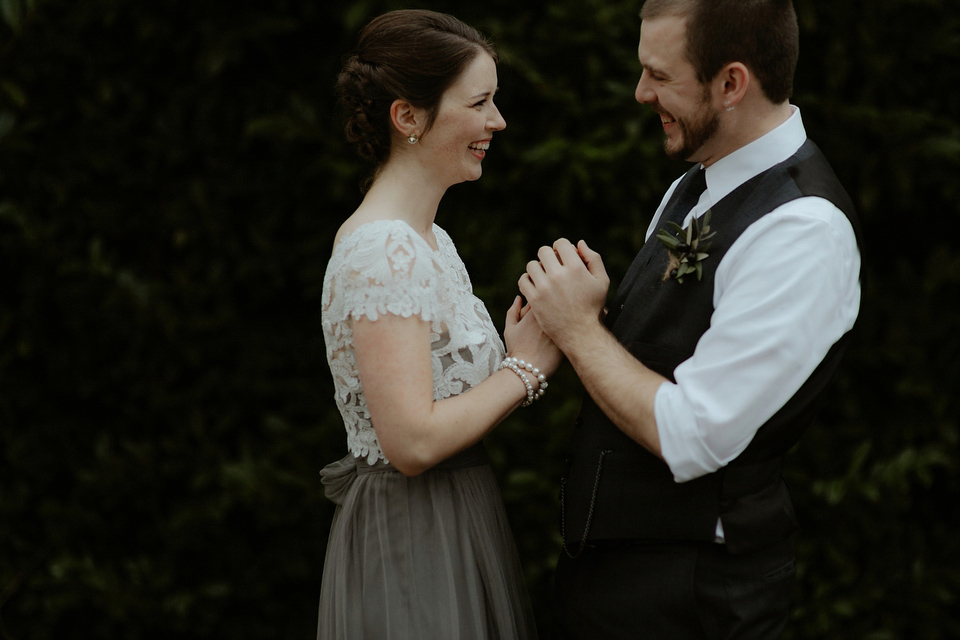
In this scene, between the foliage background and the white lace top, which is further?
the foliage background

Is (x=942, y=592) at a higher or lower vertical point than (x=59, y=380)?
lower

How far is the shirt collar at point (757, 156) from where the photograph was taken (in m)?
1.83

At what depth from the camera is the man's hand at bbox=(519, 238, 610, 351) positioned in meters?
1.89

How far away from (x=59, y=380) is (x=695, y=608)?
2575 millimetres

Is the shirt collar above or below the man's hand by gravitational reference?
above

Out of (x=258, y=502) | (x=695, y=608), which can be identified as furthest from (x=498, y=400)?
(x=258, y=502)

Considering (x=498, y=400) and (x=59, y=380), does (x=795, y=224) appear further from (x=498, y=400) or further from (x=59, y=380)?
(x=59, y=380)

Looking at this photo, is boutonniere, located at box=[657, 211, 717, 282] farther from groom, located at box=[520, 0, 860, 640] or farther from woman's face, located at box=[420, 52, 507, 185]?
woman's face, located at box=[420, 52, 507, 185]

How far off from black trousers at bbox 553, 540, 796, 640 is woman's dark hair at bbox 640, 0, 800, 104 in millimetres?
1068

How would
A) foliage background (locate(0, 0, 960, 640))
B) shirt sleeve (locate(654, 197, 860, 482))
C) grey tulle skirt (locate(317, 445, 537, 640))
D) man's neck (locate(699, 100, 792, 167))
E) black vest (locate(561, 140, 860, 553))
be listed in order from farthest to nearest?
foliage background (locate(0, 0, 960, 640)) < grey tulle skirt (locate(317, 445, 537, 640)) < man's neck (locate(699, 100, 792, 167)) < black vest (locate(561, 140, 860, 553)) < shirt sleeve (locate(654, 197, 860, 482))

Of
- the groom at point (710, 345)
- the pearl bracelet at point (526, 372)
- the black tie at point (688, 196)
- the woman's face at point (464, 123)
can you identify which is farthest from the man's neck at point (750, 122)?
the pearl bracelet at point (526, 372)

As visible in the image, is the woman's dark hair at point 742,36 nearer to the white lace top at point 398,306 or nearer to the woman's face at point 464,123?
the woman's face at point 464,123

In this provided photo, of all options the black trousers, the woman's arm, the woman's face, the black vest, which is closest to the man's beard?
the black vest

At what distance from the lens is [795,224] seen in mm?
→ 1653
